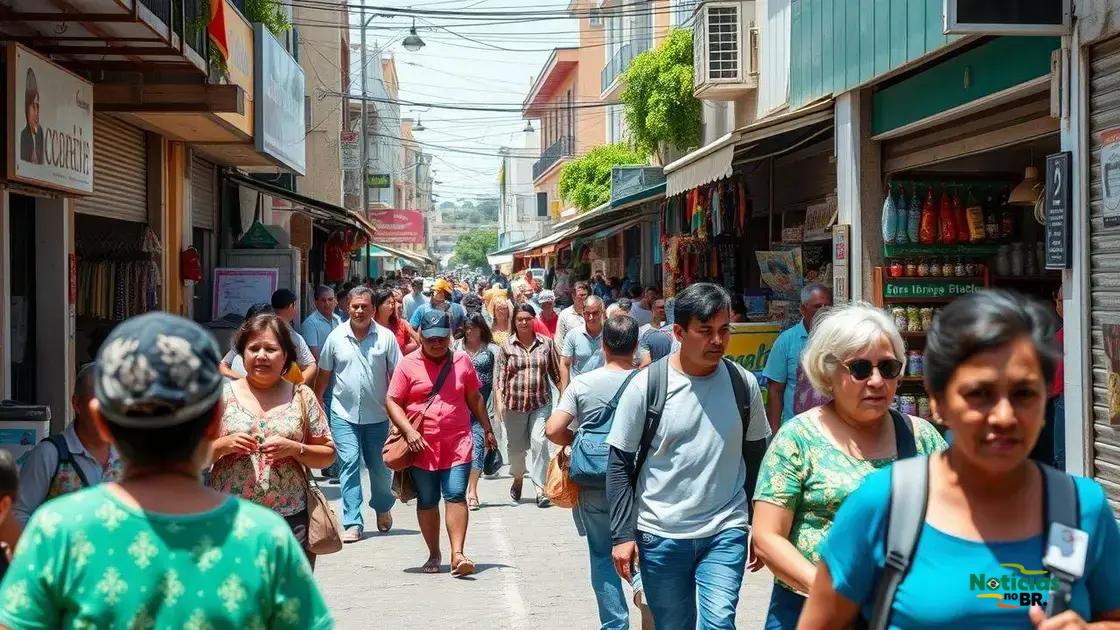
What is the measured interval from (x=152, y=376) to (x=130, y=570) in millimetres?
370

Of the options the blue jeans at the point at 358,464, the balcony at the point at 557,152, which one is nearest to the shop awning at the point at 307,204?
the blue jeans at the point at 358,464

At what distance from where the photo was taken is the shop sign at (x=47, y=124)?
8727 mm

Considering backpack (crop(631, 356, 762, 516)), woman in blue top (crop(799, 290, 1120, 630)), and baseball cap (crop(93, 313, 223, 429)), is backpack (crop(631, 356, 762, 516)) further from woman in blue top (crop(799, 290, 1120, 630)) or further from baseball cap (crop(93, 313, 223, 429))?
baseball cap (crop(93, 313, 223, 429))

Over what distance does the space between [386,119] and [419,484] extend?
55.8 metres

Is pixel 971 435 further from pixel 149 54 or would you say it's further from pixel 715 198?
pixel 715 198

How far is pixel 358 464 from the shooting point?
9.95 m

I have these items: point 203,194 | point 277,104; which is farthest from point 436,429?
point 203,194

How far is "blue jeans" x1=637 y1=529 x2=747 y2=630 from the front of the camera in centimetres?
508

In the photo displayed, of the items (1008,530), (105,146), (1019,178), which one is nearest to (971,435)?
(1008,530)

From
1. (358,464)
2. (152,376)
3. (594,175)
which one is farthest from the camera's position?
(594,175)

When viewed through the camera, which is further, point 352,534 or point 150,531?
point 352,534

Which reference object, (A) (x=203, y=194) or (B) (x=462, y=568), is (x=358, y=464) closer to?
(B) (x=462, y=568)

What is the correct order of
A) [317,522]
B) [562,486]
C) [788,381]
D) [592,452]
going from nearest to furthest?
[317,522], [592,452], [562,486], [788,381]

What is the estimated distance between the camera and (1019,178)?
10.7 meters
